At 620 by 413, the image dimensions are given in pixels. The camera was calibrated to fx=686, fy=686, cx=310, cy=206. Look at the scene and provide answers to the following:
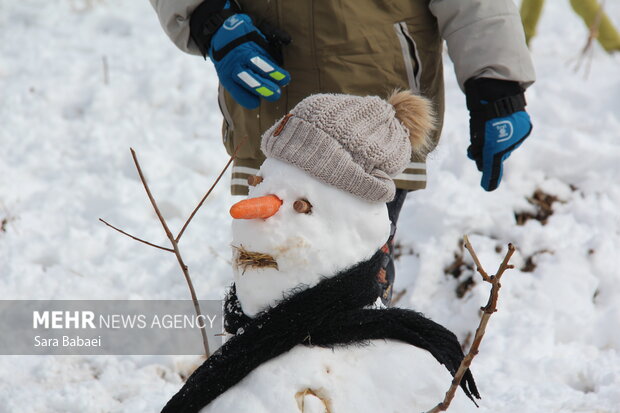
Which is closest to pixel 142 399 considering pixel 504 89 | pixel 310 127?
pixel 310 127

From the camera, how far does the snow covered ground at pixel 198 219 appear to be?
8.55ft

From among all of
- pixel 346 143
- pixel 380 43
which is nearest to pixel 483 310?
pixel 346 143

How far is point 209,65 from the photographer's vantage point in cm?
495

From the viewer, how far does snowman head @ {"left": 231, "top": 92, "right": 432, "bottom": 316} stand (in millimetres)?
1405

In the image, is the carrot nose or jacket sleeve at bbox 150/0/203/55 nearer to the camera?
the carrot nose

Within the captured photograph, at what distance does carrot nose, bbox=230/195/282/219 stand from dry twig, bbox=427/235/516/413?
15.8 inches

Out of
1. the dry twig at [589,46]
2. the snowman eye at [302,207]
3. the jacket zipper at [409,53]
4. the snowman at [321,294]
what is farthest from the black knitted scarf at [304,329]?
the dry twig at [589,46]

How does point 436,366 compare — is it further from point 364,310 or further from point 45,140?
point 45,140

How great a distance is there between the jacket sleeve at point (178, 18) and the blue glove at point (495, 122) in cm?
87

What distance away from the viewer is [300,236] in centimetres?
140

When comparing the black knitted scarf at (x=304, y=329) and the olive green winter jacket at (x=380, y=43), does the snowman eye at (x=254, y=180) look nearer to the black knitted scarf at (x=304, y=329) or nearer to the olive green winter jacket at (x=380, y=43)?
the black knitted scarf at (x=304, y=329)

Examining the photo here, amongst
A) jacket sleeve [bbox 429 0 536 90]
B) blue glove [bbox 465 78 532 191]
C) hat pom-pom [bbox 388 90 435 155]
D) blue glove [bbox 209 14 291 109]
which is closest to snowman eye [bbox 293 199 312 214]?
hat pom-pom [bbox 388 90 435 155]

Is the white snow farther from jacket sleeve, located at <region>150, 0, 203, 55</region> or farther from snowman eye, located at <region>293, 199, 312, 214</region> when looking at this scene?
jacket sleeve, located at <region>150, 0, 203, 55</region>

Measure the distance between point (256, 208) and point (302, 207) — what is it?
0.10 meters
